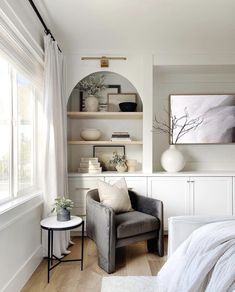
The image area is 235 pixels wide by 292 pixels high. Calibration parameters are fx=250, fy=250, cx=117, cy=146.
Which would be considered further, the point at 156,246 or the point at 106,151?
the point at 106,151

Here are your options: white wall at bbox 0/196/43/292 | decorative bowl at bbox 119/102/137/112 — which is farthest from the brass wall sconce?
white wall at bbox 0/196/43/292

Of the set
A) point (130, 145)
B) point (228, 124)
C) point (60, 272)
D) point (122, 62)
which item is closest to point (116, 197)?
point (60, 272)

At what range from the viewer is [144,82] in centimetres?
343

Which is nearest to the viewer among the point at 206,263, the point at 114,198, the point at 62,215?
the point at 206,263

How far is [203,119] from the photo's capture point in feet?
12.4

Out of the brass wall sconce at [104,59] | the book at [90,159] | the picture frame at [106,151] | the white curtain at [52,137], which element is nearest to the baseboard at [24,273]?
the white curtain at [52,137]

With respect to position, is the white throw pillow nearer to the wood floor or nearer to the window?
the wood floor

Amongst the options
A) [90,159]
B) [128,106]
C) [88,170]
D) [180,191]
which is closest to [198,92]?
[128,106]

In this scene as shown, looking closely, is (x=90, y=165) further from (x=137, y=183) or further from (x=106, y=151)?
(x=137, y=183)

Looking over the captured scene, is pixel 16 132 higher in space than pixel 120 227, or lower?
higher

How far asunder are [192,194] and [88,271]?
5.49 feet

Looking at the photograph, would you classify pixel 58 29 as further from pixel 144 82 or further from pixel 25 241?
pixel 25 241

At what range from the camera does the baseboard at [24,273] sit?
1.96 m

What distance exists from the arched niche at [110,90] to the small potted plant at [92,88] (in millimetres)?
65
